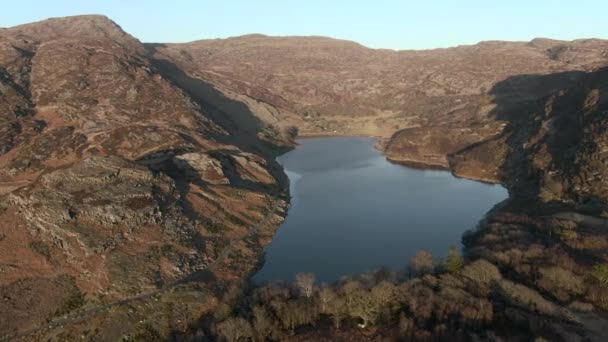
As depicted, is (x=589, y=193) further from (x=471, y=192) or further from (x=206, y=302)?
(x=206, y=302)

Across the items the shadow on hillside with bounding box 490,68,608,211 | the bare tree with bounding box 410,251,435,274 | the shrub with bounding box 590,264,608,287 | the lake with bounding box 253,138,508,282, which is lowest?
the lake with bounding box 253,138,508,282

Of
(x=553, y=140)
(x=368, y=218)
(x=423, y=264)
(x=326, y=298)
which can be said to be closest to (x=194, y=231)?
(x=326, y=298)

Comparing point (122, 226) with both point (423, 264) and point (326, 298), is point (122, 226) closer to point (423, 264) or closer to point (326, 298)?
point (326, 298)

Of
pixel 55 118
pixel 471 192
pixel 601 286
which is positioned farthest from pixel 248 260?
pixel 55 118

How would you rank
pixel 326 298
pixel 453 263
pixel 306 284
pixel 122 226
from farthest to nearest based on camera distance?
1. pixel 122 226
2. pixel 453 263
3. pixel 306 284
4. pixel 326 298

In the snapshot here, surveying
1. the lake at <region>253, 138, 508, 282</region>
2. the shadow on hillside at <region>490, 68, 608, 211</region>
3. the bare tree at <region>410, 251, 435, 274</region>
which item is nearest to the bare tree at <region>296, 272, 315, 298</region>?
the lake at <region>253, 138, 508, 282</region>

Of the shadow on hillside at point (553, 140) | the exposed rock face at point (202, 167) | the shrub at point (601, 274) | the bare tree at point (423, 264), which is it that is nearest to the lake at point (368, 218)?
the shadow on hillside at point (553, 140)

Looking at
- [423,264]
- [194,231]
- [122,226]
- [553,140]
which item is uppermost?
[553,140]

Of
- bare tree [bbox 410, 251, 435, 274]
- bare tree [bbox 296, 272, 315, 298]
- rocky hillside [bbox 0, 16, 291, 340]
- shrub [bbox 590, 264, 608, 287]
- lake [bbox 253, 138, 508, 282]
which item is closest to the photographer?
shrub [bbox 590, 264, 608, 287]

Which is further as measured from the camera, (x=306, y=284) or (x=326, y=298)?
(x=306, y=284)

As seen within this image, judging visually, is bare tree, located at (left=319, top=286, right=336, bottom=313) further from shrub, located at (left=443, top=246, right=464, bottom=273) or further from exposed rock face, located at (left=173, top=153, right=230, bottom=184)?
exposed rock face, located at (left=173, top=153, right=230, bottom=184)
